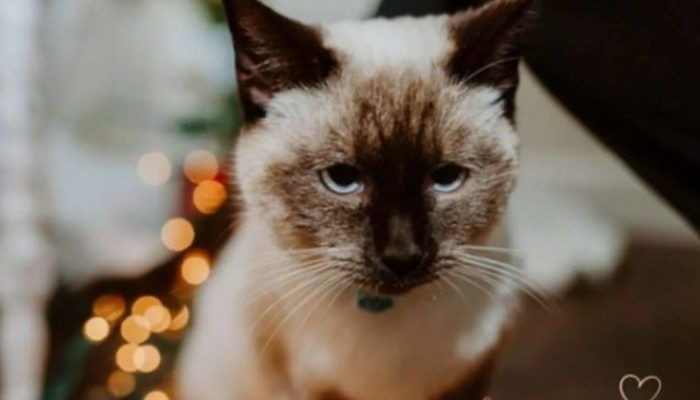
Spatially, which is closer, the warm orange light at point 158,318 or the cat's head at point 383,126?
the cat's head at point 383,126

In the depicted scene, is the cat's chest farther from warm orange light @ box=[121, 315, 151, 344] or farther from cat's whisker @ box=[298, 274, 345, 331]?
warm orange light @ box=[121, 315, 151, 344]

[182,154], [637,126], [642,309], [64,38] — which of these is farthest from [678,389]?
[64,38]

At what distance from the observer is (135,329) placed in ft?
3.10

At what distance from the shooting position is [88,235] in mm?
972

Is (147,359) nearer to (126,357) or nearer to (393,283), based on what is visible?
(126,357)

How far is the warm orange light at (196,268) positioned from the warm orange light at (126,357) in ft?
0.29

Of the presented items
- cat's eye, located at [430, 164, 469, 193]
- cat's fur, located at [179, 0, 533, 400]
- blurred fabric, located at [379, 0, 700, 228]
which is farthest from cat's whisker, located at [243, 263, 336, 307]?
blurred fabric, located at [379, 0, 700, 228]

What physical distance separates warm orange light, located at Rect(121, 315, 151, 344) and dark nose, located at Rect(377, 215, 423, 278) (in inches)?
12.2

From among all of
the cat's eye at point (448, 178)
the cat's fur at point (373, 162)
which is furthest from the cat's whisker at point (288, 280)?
the cat's eye at point (448, 178)

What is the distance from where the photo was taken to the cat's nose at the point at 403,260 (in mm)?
728

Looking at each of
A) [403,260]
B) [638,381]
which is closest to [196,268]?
[403,260]

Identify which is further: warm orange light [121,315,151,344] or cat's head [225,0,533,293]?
warm orange light [121,315,151,344]

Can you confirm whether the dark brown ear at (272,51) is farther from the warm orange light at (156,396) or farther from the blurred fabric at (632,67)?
the warm orange light at (156,396)

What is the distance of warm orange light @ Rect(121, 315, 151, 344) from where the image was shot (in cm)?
94
